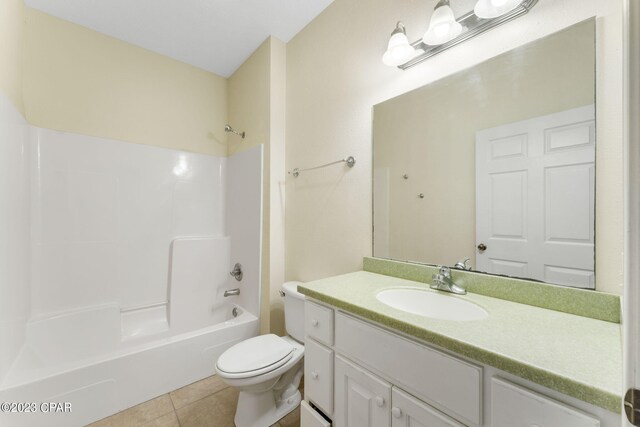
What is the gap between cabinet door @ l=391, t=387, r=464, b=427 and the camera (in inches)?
26.1

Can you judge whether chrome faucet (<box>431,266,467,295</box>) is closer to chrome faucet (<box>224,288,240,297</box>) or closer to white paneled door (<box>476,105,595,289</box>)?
white paneled door (<box>476,105,595,289</box>)

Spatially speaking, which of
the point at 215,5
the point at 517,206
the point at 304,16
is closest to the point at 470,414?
the point at 517,206

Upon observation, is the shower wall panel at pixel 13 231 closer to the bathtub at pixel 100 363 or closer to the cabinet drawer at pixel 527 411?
the bathtub at pixel 100 363

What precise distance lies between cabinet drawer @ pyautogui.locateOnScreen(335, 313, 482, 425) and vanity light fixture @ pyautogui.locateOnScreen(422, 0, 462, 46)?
1181mm

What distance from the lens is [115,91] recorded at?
6.59ft

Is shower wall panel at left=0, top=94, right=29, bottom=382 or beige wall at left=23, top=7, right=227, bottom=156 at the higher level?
beige wall at left=23, top=7, right=227, bottom=156

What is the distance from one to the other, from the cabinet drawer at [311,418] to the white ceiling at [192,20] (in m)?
2.35

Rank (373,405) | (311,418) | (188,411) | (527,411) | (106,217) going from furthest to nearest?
(106,217)
(188,411)
(311,418)
(373,405)
(527,411)

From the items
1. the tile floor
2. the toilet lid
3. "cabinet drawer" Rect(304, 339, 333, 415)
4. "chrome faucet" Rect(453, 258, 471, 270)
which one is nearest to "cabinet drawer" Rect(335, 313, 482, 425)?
"cabinet drawer" Rect(304, 339, 333, 415)

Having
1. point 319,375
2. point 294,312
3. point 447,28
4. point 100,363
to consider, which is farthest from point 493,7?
point 100,363

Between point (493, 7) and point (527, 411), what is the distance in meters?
1.25

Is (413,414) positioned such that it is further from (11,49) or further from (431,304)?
(11,49)

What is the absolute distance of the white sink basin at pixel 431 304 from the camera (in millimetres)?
927

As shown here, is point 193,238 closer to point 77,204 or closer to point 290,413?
point 77,204
